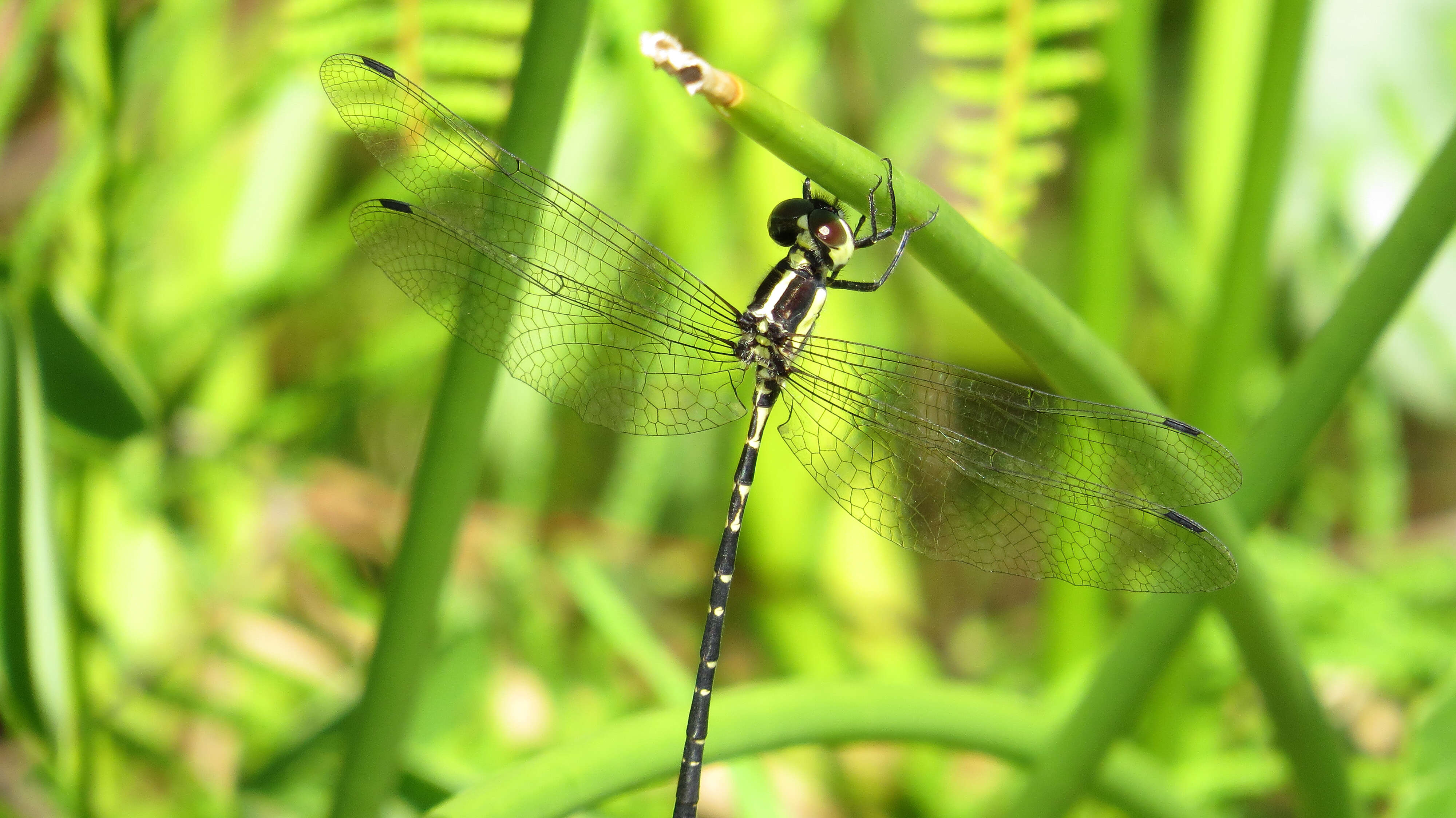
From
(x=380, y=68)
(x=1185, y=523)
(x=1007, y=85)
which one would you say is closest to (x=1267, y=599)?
(x=1185, y=523)

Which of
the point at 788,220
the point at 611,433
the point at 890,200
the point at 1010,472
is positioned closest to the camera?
the point at 890,200

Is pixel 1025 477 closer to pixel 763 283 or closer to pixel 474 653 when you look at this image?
pixel 763 283

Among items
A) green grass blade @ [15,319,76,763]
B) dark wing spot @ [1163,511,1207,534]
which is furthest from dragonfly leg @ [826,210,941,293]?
green grass blade @ [15,319,76,763]

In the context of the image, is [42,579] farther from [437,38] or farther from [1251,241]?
[1251,241]

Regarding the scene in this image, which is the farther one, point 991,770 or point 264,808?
point 991,770

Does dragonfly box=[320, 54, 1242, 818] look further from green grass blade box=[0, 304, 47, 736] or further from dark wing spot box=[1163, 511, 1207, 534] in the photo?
green grass blade box=[0, 304, 47, 736]

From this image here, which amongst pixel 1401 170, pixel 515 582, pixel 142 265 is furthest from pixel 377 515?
pixel 1401 170

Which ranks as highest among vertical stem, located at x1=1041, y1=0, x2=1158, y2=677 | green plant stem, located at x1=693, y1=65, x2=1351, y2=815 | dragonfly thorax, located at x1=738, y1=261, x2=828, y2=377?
vertical stem, located at x1=1041, y1=0, x2=1158, y2=677
